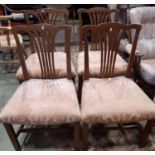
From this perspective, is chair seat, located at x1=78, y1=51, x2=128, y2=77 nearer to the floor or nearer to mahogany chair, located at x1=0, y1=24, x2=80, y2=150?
mahogany chair, located at x1=0, y1=24, x2=80, y2=150

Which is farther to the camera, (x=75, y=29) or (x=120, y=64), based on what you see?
(x=75, y=29)

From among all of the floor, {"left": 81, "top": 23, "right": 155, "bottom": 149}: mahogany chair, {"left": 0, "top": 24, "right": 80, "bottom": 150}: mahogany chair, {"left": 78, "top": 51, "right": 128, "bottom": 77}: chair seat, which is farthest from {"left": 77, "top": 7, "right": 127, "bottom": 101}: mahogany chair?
the floor

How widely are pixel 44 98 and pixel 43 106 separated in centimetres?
9

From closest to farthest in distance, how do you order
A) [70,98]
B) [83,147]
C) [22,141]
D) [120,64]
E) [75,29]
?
[70,98]
[83,147]
[22,141]
[120,64]
[75,29]

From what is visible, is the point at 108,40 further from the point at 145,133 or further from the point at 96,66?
the point at 145,133

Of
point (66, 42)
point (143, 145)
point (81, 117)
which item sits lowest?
point (143, 145)

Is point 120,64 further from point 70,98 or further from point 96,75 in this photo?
point 70,98

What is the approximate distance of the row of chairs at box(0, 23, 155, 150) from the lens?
138cm

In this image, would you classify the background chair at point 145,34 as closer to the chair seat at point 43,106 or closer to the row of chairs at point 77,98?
the row of chairs at point 77,98

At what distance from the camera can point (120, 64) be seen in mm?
1934

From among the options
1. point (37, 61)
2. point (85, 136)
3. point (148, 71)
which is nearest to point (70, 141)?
point (85, 136)

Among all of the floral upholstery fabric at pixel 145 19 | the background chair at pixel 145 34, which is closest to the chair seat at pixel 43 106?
the background chair at pixel 145 34

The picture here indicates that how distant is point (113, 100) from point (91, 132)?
1.62 ft
